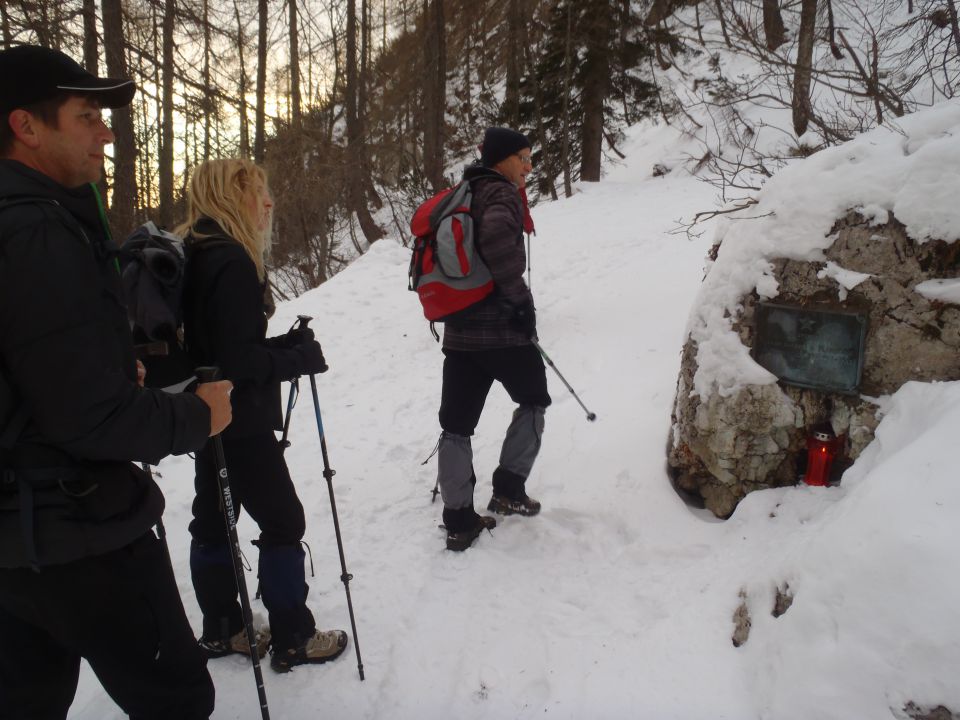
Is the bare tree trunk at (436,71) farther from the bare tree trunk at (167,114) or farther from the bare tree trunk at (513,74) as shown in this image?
the bare tree trunk at (167,114)

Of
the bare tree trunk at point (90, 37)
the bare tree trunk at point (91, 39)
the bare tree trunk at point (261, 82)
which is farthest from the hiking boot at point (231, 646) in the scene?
the bare tree trunk at point (261, 82)

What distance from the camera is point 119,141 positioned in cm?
835

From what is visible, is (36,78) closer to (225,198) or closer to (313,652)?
(225,198)

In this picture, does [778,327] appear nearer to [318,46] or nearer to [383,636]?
[383,636]

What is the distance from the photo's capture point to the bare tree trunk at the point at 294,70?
1468 cm

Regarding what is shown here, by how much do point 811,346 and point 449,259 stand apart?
6.39 ft

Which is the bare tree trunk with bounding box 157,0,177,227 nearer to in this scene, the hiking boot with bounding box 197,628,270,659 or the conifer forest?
the conifer forest

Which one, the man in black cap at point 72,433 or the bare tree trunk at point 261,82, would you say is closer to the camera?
the man in black cap at point 72,433

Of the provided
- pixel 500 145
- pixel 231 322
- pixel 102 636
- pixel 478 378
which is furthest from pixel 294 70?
pixel 102 636

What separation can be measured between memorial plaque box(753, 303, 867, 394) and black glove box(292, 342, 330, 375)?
2332 millimetres

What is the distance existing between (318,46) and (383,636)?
15.1m

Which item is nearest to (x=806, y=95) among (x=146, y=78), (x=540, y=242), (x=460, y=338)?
(x=460, y=338)

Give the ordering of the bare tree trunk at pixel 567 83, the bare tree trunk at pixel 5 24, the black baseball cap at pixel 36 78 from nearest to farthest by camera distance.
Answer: the black baseball cap at pixel 36 78
the bare tree trunk at pixel 5 24
the bare tree trunk at pixel 567 83

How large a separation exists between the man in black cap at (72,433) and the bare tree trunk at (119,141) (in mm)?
7544
